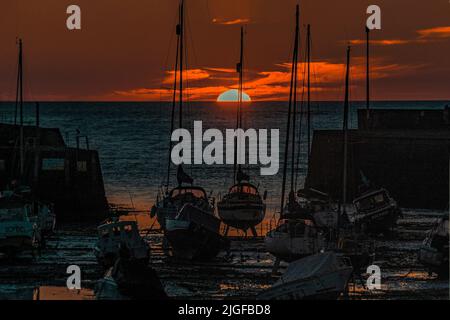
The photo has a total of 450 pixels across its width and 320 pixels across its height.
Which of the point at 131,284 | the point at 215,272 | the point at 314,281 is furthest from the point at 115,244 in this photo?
the point at 314,281

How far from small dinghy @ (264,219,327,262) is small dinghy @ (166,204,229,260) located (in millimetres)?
3432

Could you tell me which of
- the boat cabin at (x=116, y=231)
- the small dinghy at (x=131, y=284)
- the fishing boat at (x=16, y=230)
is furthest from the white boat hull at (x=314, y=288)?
the fishing boat at (x=16, y=230)

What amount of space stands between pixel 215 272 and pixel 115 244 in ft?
14.3

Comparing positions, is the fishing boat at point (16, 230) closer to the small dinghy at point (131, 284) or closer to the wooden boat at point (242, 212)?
the wooden boat at point (242, 212)

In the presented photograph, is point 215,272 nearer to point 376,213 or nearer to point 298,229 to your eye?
point 298,229

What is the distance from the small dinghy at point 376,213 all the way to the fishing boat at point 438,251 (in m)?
14.5

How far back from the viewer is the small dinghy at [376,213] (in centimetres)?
5988

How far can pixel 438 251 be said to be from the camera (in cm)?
4341

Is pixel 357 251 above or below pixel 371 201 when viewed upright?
below

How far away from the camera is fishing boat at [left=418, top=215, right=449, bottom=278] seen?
43219 millimetres

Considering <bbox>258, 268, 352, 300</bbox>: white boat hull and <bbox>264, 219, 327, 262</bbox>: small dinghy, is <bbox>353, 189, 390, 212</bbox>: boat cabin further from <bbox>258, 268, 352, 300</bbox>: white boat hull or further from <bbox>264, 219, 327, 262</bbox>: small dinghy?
<bbox>258, 268, 352, 300</bbox>: white boat hull
